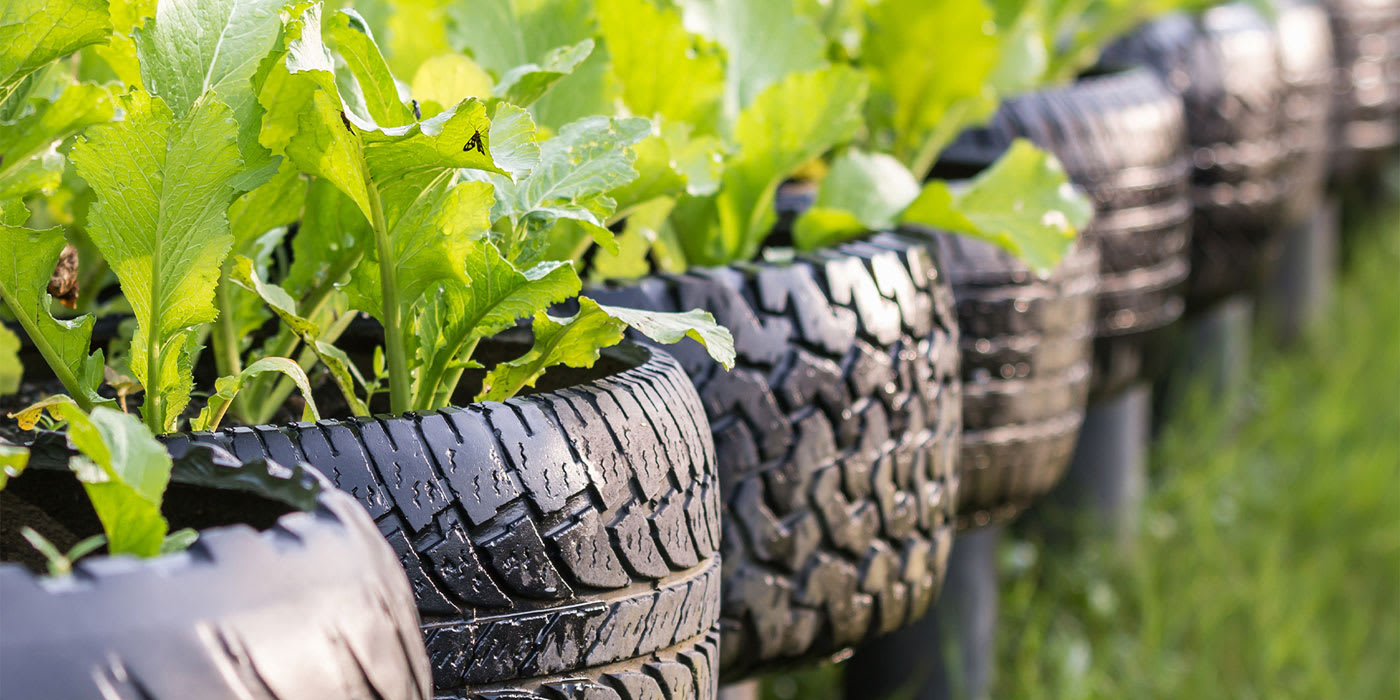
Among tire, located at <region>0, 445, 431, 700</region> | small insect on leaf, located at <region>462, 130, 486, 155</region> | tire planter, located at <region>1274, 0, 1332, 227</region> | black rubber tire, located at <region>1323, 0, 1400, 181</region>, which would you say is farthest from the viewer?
black rubber tire, located at <region>1323, 0, 1400, 181</region>

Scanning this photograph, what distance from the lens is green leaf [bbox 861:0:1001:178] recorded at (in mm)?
1094

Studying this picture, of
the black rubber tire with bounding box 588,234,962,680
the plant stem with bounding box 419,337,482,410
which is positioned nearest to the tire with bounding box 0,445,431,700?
the plant stem with bounding box 419,337,482,410

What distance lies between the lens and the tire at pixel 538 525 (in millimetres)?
536

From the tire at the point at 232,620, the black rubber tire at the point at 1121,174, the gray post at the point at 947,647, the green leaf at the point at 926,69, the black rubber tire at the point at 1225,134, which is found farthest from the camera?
the black rubber tire at the point at 1225,134

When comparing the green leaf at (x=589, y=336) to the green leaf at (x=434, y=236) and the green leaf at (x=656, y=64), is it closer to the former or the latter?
the green leaf at (x=434, y=236)

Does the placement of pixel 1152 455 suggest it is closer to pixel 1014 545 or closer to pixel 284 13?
pixel 1014 545

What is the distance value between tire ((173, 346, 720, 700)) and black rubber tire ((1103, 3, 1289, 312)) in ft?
4.12

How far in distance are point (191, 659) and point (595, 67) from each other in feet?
1.61

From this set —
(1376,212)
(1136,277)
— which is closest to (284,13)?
(1136,277)

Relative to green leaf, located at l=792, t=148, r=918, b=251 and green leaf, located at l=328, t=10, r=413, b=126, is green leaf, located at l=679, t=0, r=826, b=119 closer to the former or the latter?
green leaf, located at l=792, t=148, r=918, b=251

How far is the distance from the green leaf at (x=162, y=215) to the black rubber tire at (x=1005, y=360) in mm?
736

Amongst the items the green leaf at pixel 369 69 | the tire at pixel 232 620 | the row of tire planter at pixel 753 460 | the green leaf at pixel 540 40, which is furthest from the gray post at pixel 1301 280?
the tire at pixel 232 620

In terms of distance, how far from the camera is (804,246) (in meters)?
0.96

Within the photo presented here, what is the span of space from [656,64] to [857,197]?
0.16 metres
